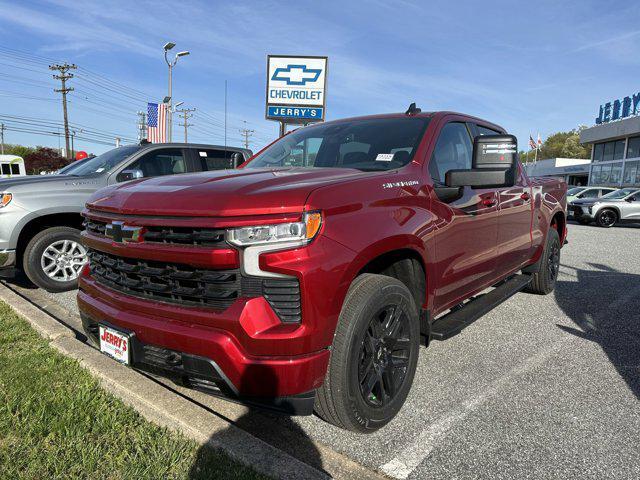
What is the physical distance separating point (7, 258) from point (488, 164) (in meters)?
4.80

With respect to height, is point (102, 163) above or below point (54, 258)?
above

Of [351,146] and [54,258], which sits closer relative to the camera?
[351,146]

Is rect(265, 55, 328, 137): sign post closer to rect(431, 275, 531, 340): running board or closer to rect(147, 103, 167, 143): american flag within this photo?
rect(147, 103, 167, 143): american flag

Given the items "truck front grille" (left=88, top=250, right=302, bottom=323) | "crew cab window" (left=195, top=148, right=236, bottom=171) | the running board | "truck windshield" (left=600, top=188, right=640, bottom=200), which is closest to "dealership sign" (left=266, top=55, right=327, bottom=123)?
"crew cab window" (left=195, top=148, right=236, bottom=171)

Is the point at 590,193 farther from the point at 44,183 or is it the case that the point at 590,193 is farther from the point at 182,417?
the point at 182,417

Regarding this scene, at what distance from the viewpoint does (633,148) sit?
116 feet

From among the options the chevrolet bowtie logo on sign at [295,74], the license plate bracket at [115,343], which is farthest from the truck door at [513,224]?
the chevrolet bowtie logo on sign at [295,74]

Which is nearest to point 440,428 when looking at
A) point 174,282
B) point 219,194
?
point 174,282

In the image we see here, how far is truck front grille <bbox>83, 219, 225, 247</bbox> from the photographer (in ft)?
6.93

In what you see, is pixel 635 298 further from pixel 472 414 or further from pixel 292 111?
pixel 292 111

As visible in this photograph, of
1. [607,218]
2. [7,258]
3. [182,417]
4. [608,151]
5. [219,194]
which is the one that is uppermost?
[608,151]

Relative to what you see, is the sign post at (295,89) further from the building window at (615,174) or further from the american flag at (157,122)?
the building window at (615,174)

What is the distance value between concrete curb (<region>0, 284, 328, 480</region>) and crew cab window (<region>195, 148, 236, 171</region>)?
366cm

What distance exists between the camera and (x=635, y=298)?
561cm
